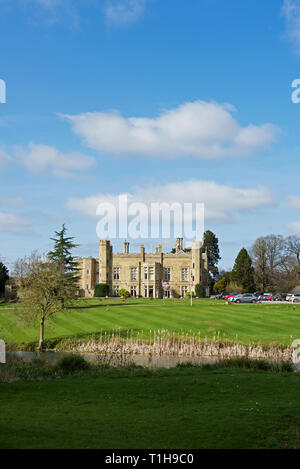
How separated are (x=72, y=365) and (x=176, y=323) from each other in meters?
18.7

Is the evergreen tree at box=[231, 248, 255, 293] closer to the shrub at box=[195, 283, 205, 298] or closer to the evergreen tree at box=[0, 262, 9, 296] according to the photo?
the shrub at box=[195, 283, 205, 298]

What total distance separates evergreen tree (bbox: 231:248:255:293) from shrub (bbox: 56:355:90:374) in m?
63.1

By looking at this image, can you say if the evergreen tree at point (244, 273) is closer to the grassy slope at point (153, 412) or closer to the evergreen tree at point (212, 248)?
the evergreen tree at point (212, 248)

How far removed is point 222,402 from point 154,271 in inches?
2857

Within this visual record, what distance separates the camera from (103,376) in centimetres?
1709

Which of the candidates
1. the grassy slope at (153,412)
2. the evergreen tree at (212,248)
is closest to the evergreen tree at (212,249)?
the evergreen tree at (212,248)

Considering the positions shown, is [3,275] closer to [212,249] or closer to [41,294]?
[41,294]

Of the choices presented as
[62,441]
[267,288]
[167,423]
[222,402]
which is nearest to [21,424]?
[62,441]

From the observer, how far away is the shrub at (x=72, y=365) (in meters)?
18.7

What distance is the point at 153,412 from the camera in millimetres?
10781

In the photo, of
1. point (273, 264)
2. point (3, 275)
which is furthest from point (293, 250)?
point (3, 275)

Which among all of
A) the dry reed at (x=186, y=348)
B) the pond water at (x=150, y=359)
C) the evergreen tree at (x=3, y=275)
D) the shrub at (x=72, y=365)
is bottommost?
the pond water at (x=150, y=359)

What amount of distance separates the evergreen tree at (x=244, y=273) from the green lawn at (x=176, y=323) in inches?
1371

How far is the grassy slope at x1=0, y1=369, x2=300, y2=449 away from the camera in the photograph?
828cm
